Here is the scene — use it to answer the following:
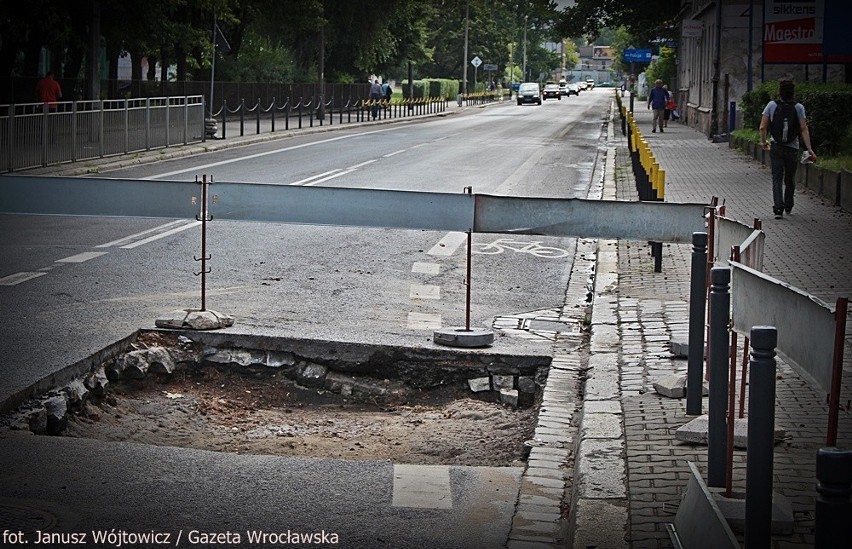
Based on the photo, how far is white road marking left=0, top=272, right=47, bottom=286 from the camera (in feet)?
36.4

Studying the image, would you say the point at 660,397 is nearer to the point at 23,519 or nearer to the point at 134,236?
the point at 23,519

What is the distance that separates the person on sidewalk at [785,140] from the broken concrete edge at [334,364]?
30.6ft

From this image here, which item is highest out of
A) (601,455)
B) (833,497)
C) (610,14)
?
(610,14)

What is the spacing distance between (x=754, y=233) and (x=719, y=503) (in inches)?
69.6

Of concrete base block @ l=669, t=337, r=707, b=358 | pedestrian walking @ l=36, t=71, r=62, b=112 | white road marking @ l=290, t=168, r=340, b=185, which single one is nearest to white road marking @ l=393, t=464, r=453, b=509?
concrete base block @ l=669, t=337, r=707, b=358

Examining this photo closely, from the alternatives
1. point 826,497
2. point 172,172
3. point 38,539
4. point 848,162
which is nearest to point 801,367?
point 826,497

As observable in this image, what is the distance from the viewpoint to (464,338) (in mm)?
8773

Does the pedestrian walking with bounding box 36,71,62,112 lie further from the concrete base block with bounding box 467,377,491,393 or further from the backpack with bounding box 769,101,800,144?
the concrete base block with bounding box 467,377,491,393

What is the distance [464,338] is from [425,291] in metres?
2.64

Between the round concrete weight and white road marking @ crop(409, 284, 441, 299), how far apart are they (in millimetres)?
2145

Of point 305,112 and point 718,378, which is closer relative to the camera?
point 718,378

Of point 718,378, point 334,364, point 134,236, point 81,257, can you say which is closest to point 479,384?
point 334,364

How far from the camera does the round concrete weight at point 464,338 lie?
28.8 feet

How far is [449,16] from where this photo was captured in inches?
4331
